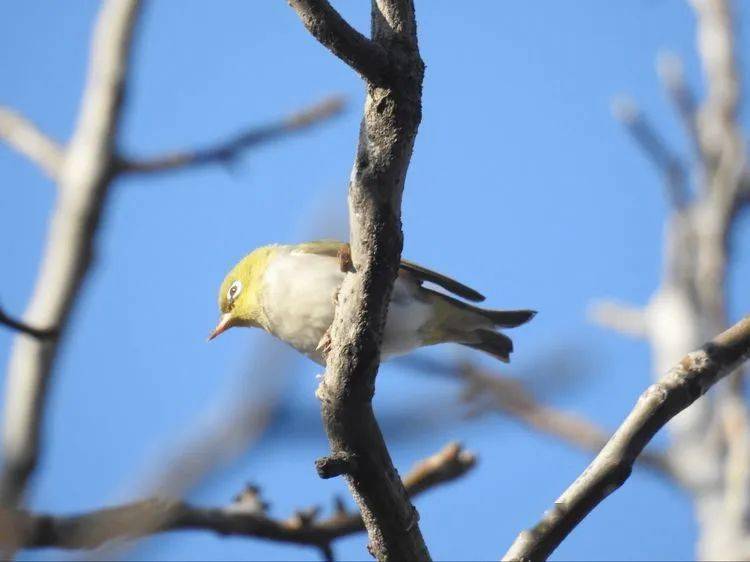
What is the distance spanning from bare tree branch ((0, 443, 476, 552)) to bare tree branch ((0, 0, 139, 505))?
0.18 meters

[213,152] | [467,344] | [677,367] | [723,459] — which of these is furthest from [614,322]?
[677,367]

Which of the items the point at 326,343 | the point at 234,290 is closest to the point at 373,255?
the point at 326,343

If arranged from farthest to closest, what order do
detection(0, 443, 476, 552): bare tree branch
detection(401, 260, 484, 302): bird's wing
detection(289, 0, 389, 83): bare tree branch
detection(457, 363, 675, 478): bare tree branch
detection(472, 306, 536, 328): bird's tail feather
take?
detection(457, 363, 675, 478): bare tree branch, detection(472, 306, 536, 328): bird's tail feather, detection(401, 260, 484, 302): bird's wing, detection(289, 0, 389, 83): bare tree branch, detection(0, 443, 476, 552): bare tree branch

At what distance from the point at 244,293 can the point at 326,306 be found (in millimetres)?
1080

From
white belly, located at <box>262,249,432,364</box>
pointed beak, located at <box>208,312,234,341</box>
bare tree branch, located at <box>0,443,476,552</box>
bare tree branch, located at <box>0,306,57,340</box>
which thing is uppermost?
pointed beak, located at <box>208,312,234,341</box>

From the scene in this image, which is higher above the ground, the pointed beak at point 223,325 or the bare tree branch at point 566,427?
the bare tree branch at point 566,427

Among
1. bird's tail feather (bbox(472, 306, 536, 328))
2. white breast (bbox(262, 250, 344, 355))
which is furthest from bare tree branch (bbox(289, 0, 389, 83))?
bird's tail feather (bbox(472, 306, 536, 328))

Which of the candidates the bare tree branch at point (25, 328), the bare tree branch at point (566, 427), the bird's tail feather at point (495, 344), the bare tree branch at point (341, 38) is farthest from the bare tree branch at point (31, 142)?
the bare tree branch at point (566, 427)

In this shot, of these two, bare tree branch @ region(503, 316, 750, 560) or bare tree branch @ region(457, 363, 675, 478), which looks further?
bare tree branch @ region(457, 363, 675, 478)

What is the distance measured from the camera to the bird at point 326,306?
487 centimetres

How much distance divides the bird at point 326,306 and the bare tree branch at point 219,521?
48.5 inches

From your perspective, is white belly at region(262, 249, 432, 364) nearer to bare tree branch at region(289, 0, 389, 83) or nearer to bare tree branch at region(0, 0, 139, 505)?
bare tree branch at region(0, 0, 139, 505)

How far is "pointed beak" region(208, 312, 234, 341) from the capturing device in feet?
19.4

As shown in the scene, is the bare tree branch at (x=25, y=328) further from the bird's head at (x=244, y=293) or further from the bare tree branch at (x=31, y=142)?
the bird's head at (x=244, y=293)
